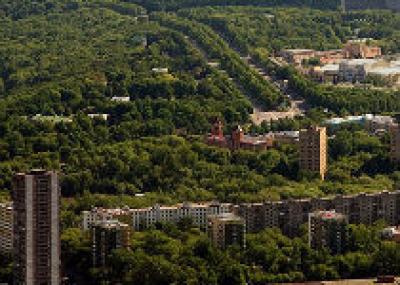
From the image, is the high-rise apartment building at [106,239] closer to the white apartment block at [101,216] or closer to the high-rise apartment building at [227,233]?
the white apartment block at [101,216]

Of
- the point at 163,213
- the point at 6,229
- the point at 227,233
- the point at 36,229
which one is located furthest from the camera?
the point at 163,213

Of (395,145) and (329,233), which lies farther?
(395,145)

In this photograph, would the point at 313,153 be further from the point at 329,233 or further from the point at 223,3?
the point at 223,3

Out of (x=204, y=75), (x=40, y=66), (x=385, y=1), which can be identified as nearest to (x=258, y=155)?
(x=204, y=75)

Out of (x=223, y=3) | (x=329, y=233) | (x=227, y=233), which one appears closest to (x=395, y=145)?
(x=329, y=233)

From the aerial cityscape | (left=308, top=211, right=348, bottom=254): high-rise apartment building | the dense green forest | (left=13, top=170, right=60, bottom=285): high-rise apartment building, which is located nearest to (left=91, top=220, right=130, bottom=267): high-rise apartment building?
the aerial cityscape
